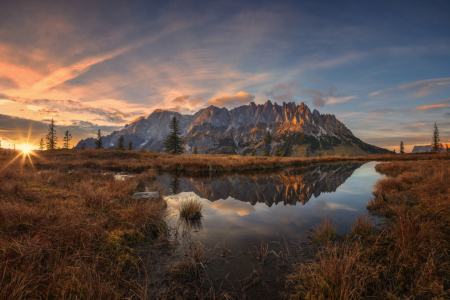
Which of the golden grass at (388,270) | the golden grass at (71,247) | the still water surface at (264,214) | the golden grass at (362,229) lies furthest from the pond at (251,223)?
the golden grass at (71,247)

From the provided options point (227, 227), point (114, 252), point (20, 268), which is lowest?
point (227, 227)

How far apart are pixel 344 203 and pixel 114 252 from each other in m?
13.7

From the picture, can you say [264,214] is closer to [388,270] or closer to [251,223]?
[251,223]

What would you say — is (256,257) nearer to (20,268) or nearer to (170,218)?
(170,218)

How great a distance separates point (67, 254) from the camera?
4574 millimetres

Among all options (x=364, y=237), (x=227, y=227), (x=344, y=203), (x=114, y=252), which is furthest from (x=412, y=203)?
(x=114, y=252)

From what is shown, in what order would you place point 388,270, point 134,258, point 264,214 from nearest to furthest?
1. point 388,270
2. point 134,258
3. point 264,214

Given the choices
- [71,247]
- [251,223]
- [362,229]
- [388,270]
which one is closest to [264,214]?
[251,223]

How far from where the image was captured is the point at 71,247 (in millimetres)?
4574

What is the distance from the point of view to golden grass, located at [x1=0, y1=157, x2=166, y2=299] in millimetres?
3400

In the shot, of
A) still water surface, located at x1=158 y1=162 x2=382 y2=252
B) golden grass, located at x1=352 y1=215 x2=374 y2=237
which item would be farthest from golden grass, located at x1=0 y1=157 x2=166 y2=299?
golden grass, located at x1=352 y1=215 x2=374 y2=237

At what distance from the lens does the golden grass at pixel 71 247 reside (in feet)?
11.2

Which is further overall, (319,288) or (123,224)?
(123,224)

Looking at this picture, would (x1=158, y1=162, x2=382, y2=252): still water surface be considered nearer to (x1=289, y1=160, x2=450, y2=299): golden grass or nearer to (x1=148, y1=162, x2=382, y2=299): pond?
(x1=148, y1=162, x2=382, y2=299): pond
